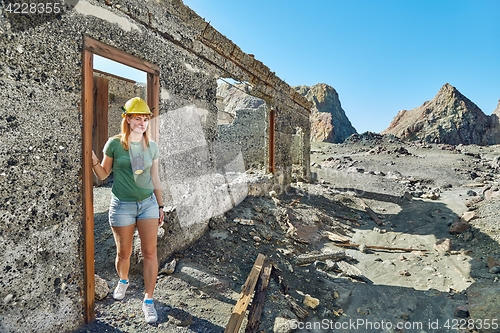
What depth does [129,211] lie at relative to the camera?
2445 millimetres

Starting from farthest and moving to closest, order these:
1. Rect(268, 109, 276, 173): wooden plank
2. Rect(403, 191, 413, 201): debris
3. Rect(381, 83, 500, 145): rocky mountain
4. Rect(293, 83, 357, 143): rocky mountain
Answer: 1. Rect(293, 83, 357, 143): rocky mountain
2. Rect(381, 83, 500, 145): rocky mountain
3. Rect(403, 191, 413, 201): debris
4. Rect(268, 109, 276, 173): wooden plank

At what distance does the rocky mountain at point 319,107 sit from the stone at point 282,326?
15.2 m

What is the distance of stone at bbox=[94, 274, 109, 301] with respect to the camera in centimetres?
276

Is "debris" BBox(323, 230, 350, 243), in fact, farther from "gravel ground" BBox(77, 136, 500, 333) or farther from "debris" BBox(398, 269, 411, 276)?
"debris" BBox(398, 269, 411, 276)

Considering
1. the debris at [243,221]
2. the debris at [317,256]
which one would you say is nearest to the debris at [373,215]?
the debris at [317,256]

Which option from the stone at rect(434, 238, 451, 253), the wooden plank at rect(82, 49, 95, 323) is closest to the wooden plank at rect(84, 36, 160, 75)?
the wooden plank at rect(82, 49, 95, 323)

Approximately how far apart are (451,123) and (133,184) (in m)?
39.2

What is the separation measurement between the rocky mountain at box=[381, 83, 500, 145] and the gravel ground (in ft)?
90.6

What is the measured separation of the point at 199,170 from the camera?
4.52 metres

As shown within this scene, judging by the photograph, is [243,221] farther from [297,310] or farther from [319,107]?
[319,107]

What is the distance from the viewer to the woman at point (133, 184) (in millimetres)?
2416

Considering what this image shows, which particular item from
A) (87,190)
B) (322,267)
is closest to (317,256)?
(322,267)

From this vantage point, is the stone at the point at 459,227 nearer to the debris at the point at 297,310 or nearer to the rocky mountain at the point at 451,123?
the debris at the point at 297,310

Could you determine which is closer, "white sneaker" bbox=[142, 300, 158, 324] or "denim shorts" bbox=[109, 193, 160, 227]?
"denim shorts" bbox=[109, 193, 160, 227]
